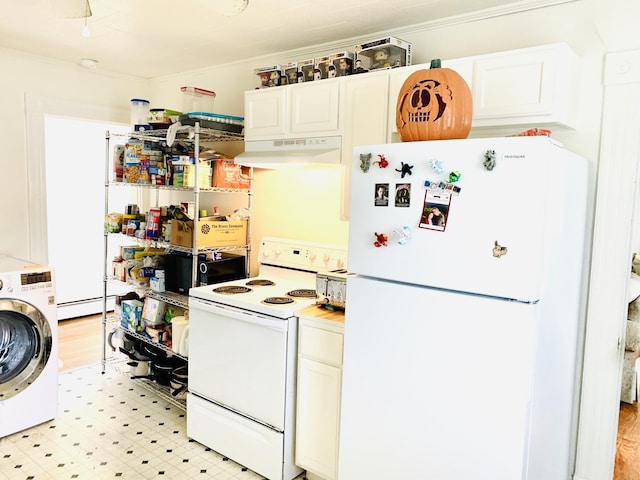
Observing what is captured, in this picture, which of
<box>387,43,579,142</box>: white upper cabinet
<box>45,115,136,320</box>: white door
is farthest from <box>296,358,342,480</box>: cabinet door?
<box>45,115,136,320</box>: white door

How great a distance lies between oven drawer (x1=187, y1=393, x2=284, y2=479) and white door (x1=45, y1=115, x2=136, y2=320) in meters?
2.82

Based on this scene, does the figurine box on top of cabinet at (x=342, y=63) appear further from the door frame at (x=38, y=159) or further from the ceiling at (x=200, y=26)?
the door frame at (x=38, y=159)

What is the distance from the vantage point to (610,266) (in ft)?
6.79

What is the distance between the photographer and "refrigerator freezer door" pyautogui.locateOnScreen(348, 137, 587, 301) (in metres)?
1.54

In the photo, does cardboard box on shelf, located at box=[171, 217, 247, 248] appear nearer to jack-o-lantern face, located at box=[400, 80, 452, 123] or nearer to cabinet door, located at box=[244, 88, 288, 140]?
cabinet door, located at box=[244, 88, 288, 140]

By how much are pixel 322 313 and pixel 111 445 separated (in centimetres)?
145

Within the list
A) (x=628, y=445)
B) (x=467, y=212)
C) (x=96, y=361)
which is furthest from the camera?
(x=96, y=361)

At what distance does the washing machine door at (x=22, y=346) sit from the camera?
271cm

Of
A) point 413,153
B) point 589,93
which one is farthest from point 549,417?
point 589,93

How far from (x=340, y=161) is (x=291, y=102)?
1.59 feet

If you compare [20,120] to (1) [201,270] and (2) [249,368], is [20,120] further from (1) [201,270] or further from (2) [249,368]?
(2) [249,368]

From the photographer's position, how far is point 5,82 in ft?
11.2

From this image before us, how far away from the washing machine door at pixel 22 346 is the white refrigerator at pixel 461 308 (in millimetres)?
1888

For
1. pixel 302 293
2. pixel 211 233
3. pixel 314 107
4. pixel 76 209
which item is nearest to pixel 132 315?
pixel 211 233
